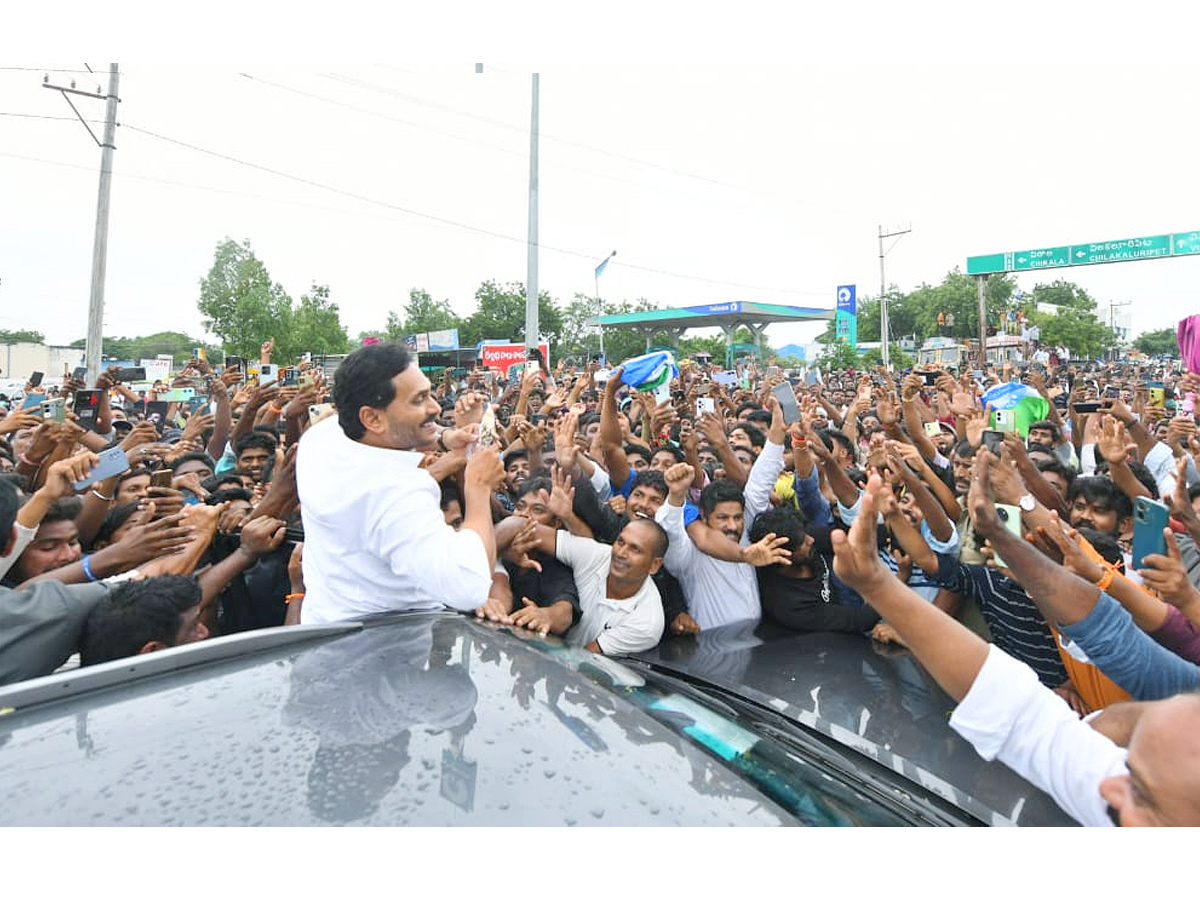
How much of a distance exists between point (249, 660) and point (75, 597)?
93cm

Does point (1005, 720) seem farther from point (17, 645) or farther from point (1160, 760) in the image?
point (17, 645)

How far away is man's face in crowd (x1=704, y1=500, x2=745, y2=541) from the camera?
3.88 m

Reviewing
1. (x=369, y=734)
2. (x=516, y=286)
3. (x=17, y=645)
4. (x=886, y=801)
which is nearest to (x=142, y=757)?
(x=369, y=734)

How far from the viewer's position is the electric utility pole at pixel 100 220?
506 inches

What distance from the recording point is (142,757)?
119 cm

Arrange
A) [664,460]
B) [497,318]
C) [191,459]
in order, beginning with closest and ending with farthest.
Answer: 1. [191,459]
2. [664,460]
3. [497,318]

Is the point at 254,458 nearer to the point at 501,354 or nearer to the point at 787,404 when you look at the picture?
the point at 787,404

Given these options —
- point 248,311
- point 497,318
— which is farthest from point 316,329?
point 497,318

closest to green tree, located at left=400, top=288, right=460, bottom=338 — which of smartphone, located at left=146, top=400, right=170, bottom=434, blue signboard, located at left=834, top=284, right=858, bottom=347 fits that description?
blue signboard, located at left=834, top=284, right=858, bottom=347

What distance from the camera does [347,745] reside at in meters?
1.24

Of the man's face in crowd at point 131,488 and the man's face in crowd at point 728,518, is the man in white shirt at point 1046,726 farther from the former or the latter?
the man's face in crowd at point 131,488

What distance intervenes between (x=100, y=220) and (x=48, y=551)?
13038mm

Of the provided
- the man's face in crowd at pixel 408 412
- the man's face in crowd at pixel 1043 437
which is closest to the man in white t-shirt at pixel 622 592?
the man's face in crowd at pixel 408 412

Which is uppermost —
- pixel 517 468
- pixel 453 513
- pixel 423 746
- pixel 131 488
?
A: pixel 517 468
